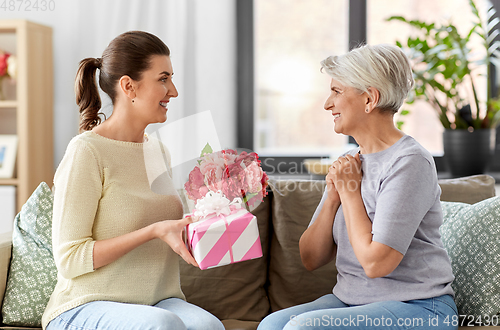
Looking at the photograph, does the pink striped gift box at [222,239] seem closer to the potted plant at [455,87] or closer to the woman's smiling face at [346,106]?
the woman's smiling face at [346,106]

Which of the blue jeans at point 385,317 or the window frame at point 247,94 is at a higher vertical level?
the window frame at point 247,94

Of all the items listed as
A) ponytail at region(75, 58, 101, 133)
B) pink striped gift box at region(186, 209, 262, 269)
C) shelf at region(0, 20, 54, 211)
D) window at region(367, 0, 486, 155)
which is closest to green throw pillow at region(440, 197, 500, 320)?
pink striped gift box at region(186, 209, 262, 269)

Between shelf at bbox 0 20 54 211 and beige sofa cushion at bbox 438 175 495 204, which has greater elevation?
shelf at bbox 0 20 54 211

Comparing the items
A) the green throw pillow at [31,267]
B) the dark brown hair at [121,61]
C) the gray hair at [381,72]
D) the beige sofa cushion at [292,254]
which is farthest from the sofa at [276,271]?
the dark brown hair at [121,61]

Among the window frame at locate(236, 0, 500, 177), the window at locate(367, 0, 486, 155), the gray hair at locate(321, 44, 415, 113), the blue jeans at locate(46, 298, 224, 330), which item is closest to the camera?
the blue jeans at locate(46, 298, 224, 330)

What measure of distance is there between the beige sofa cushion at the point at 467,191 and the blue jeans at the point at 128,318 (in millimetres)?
984

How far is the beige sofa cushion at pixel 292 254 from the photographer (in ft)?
5.58

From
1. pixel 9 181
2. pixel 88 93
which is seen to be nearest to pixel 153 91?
pixel 88 93

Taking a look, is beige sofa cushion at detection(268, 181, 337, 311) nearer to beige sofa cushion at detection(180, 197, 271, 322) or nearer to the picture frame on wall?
beige sofa cushion at detection(180, 197, 271, 322)

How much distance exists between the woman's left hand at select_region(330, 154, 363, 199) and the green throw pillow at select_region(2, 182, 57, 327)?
3.07 ft

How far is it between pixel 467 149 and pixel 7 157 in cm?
240

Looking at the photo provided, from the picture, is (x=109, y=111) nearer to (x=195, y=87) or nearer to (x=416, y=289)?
(x=416, y=289)

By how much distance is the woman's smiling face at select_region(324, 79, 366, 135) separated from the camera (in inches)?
52.2

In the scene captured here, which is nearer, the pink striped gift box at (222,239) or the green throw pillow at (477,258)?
the pink striped gift box at (222,239)
